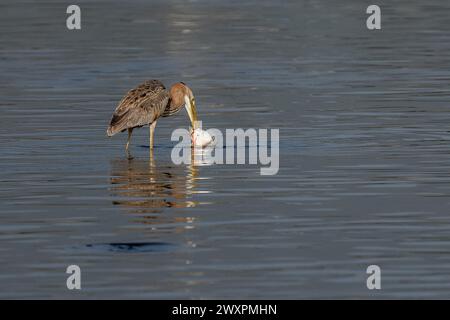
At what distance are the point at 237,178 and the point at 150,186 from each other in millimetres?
1314

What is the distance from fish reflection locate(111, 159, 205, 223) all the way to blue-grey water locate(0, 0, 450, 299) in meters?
0.04

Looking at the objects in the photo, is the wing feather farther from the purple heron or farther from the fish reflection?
the fish reflection

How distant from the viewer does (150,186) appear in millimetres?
20141

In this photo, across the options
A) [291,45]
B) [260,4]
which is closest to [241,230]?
[291,45]

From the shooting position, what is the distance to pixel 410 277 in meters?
14.3

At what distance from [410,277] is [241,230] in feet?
9.54

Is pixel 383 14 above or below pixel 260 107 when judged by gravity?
above

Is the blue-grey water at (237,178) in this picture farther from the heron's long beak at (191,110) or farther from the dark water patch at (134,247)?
the heron's long beak at (191,110)

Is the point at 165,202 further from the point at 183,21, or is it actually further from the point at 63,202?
the point at 183,21

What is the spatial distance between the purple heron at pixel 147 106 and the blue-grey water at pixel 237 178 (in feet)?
1.62

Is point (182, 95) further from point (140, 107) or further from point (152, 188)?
point (152, 188)

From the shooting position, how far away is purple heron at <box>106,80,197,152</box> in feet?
78.7

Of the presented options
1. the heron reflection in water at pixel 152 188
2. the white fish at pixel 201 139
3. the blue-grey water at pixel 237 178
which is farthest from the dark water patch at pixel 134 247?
the white fish at pixel 201 139

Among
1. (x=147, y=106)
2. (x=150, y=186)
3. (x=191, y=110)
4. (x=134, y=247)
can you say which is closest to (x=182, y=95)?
(x=191, y=110)
